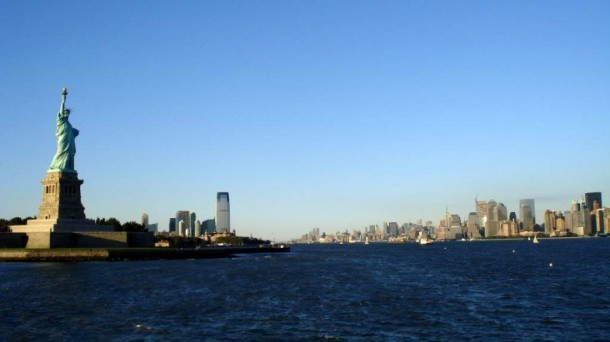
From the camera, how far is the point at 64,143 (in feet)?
393

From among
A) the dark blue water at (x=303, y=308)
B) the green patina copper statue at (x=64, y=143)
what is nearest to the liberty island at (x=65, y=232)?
the green patina copper statue at (x=64, y=143)

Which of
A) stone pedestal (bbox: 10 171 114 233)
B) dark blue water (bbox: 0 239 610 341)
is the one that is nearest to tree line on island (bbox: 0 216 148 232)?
stone pedestal (bbox: 10 171 114 233)

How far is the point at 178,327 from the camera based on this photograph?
35781 mm

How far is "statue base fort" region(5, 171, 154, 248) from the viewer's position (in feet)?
355

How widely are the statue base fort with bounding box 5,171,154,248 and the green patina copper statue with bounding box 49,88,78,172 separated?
81.0 inches

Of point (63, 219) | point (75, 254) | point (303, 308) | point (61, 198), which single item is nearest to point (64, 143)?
point (61, 198)

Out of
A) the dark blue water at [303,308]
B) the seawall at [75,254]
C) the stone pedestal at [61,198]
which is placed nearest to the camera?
the dark blue water at [303,308]

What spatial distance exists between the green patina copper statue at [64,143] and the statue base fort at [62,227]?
206 centimetres

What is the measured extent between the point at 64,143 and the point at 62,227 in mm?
17839

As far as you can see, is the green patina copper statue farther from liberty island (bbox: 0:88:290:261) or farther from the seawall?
the seawall

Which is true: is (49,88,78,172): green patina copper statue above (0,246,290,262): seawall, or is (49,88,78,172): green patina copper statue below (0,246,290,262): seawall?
above

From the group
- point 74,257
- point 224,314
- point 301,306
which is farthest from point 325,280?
point 74,257

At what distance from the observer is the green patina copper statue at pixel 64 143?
118 m

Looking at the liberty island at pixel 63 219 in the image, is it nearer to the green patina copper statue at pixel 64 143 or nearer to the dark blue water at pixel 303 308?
the green patina copper statue at pixel 64 143
